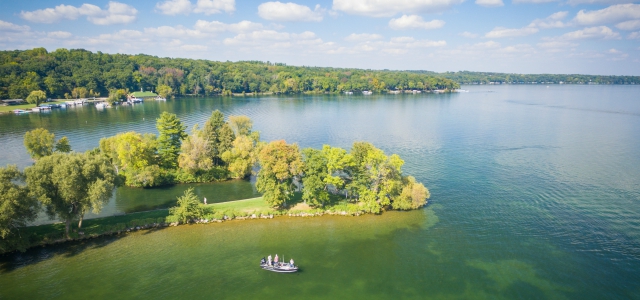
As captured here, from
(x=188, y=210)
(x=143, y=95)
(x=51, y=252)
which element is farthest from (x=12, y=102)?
(x=188, y=210)

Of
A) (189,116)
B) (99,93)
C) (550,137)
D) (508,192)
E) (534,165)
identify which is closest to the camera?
(508,192)

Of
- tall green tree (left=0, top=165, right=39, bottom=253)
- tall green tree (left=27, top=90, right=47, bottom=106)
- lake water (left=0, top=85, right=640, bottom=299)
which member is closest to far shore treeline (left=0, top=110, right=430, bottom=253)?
tall green tree (left=0, top=165, right=39, bottom=253)

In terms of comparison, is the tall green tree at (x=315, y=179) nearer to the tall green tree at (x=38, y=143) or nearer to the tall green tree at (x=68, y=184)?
the tall green tree at (x=68, y=184)

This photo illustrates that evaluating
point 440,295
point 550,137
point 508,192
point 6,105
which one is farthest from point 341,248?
point 6,105

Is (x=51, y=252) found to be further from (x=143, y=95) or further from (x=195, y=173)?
(x=143, y=95)

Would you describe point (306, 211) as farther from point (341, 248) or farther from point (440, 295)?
point (440, 295)

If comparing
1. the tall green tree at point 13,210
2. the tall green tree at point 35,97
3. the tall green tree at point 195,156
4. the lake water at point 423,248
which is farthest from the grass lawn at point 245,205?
the tall green tree at point 35,97
